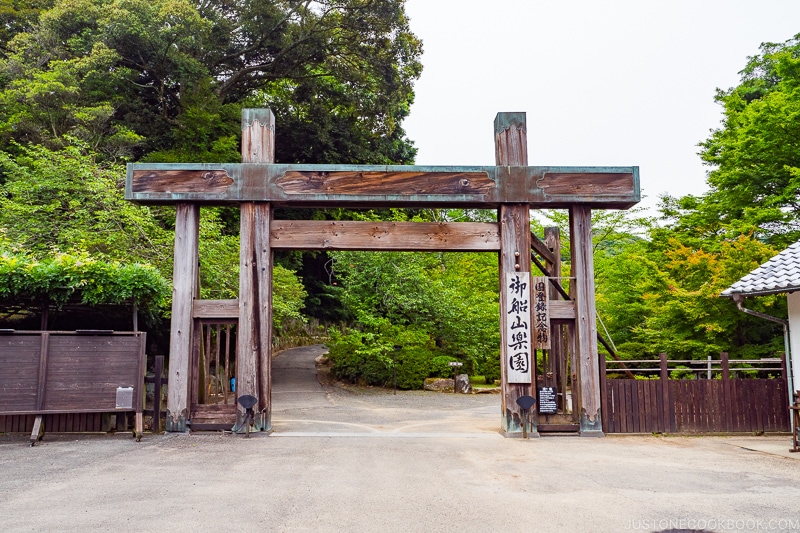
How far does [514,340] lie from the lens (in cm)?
928

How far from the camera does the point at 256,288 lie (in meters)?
9.30

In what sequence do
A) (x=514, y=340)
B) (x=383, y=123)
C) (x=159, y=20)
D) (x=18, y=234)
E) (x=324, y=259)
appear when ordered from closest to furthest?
1. (x=514, y=340)
2. (x=18, y=234)
3. (x=159, y=20)
4. (x=383, y=123)
5. (x=324, y=259)

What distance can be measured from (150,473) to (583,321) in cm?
701

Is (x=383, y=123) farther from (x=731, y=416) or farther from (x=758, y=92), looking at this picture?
(x=731, y=416)

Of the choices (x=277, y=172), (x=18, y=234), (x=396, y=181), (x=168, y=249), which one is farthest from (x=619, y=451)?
(x=18, y=234)

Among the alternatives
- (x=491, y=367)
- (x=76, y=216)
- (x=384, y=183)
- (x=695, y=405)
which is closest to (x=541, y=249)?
(x=384, y=183)

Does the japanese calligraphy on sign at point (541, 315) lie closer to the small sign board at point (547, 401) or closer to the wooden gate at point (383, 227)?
the wooden gate at point (383, 227)

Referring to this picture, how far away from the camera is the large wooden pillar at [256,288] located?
30.0ft

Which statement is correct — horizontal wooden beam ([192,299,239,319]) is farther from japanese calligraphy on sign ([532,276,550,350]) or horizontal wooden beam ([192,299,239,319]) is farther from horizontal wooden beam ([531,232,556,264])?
horizontal wooden beam ([531,232,556,264])

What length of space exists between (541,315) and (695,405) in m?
3.21

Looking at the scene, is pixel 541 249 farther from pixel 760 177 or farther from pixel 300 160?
pixel 300 160

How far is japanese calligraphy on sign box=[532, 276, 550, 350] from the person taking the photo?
9.28 m

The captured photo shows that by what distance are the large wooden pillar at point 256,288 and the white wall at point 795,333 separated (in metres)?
8.84

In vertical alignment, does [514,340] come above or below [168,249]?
below
